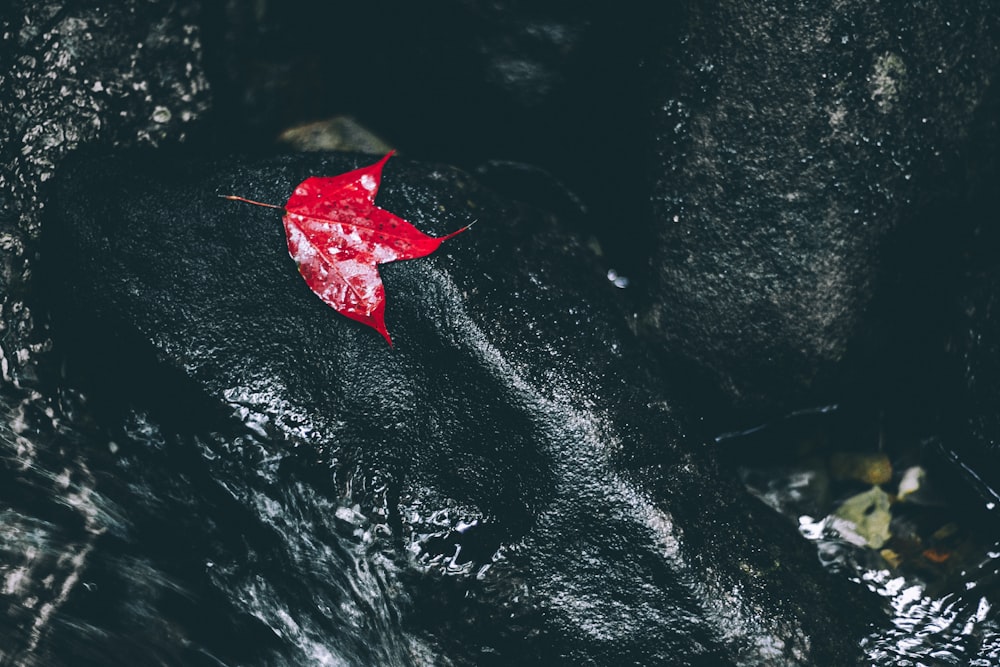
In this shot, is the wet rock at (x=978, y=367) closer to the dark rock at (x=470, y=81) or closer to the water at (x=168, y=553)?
the dark rock at (x=470, y=81)

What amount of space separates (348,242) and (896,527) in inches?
77.3

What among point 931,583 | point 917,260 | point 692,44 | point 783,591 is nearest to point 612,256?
point 692,44

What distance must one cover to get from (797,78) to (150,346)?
6.34ft

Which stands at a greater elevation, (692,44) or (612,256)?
(692,44)

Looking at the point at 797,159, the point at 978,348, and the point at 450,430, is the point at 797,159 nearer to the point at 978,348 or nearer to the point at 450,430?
the point at 978,348

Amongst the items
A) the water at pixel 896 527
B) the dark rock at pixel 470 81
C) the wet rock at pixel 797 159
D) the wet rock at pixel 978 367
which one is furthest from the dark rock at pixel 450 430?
the wet rock at pixel 978 367

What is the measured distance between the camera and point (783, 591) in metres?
2.27

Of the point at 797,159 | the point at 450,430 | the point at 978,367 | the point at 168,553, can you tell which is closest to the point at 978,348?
the point at 978,367

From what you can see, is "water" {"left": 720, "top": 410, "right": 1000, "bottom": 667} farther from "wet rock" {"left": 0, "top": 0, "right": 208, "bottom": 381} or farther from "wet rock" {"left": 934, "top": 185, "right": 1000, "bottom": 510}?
"wet rock" {"left": 0, "top": 0, "right": 208, "bottom": 381}

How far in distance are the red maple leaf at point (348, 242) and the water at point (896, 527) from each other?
4.27ft

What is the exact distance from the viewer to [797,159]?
2.50 meters

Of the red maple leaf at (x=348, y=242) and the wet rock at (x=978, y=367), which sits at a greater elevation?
the wet rock at (x=978, y=367)

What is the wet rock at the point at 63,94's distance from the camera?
2391mm

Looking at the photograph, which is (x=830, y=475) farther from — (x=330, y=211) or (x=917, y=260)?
(x=330, y=211)
